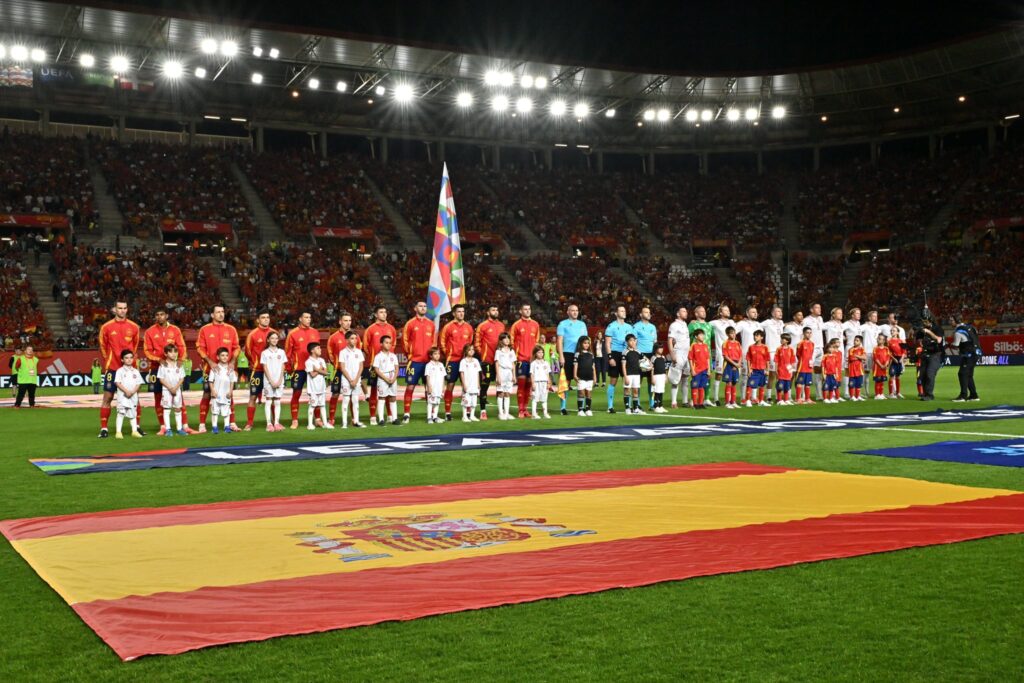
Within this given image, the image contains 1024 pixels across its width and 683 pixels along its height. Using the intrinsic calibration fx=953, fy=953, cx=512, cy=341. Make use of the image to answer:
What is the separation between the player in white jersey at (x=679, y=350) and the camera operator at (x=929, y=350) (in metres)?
5.01

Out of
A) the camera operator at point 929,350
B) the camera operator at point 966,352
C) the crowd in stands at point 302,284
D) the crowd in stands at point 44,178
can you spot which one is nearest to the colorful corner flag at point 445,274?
the camera operator at point 929,350

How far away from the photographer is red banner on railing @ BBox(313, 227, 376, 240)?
45531 mm

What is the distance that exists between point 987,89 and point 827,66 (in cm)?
951

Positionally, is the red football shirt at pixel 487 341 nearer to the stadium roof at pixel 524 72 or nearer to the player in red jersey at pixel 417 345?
the player in red jersey at pixel 417 345

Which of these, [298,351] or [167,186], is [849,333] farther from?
[167,186]

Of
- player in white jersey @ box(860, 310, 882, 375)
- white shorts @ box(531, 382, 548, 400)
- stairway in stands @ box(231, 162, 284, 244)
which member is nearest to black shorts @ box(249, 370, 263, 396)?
white shorts @ box(531, 382, 548, 400)

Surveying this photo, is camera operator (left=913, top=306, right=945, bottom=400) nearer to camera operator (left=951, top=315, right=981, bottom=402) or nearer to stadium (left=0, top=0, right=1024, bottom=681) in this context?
stadium (left=0, top=0, right=1024, bottom=681)

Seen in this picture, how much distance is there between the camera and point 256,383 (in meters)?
15.9

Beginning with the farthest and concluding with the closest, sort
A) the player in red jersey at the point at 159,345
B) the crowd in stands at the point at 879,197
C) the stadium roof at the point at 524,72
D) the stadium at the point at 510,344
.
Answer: the crowd in stands at the point at 879,197 → the stadium roof at the point at 524,72 → the player in red jersey at the point at 159,345 → the stadium at the point at 510,344

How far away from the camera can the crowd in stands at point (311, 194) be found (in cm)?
4622

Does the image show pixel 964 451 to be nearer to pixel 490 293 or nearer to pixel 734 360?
pixel 734 360

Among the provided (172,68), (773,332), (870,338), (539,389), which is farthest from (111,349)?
(172,68)

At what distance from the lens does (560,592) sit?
200 inches

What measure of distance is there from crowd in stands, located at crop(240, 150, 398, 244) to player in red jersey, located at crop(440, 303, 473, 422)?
29.6 metres
